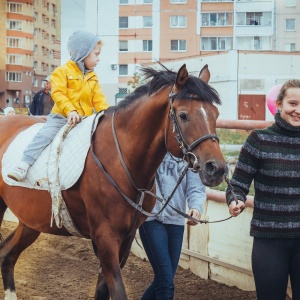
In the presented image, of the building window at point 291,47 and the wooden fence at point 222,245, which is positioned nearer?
the wooden fence at point 222,245

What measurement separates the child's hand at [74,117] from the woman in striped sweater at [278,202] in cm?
150

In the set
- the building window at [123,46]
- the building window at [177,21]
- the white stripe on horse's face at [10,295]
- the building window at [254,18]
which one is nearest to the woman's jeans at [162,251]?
the white stripe on horse's face at [10,295]

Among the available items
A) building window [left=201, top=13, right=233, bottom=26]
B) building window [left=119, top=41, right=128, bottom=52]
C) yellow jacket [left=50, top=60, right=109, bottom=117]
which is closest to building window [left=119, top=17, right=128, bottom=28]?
building window [left=119, top=41, right=128, bottom=52]

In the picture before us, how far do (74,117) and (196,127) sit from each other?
1205 mm

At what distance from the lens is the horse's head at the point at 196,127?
3.70 metres

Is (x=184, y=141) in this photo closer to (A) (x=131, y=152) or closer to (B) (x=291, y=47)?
(A) (x=131, y=152)

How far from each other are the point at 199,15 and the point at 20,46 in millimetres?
21620

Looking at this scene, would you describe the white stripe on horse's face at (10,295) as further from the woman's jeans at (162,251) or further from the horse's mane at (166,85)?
the horse's mane at (166,85)

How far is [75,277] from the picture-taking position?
264 inches

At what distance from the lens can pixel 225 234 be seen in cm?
621

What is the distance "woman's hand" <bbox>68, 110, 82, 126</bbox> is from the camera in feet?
15.7

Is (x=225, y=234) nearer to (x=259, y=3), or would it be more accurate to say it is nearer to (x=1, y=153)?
(x=1, y=153)

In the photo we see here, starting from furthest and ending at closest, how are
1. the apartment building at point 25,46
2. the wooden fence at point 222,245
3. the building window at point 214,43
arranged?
the building window at point 214,43, the apartment building at point 25,46, the wooden fence at point 222,245

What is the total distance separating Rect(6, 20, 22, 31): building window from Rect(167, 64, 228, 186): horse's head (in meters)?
37.7
